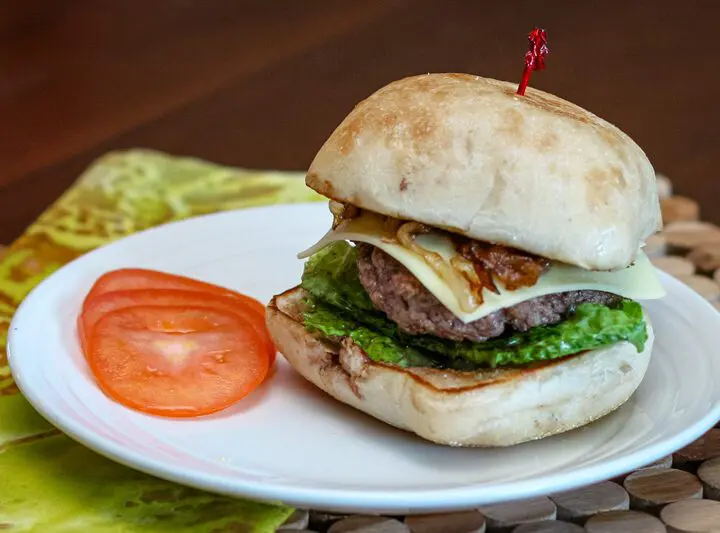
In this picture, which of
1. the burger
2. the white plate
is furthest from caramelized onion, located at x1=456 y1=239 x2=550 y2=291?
the white plate

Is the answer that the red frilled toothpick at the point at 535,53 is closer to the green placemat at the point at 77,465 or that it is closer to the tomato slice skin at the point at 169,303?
the tomato slice skin at the point at 169,303

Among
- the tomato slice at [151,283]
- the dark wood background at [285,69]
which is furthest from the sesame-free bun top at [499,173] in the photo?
the dark wood background at [285,69]

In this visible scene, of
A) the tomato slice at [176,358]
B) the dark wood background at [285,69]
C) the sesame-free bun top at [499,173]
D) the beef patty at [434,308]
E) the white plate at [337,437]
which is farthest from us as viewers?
the dark wood background at [285,69]

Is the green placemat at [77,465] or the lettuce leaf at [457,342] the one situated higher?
the lettuce leaf at [457,342]

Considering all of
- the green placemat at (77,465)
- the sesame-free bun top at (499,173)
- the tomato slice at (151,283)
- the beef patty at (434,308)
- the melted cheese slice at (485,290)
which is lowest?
the green placemat at (77,465)

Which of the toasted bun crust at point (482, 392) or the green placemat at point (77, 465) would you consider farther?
the toasted bun crust at point (482, 392)

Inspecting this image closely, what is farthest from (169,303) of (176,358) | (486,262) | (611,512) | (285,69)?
(285,69)

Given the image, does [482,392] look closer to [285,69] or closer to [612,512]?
[612,512]
